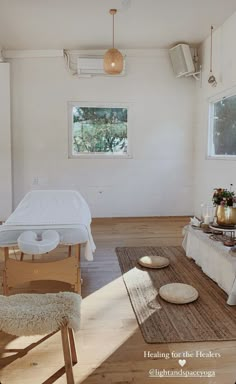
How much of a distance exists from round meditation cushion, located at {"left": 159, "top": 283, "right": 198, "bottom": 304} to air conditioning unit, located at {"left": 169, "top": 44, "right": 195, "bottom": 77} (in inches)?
142

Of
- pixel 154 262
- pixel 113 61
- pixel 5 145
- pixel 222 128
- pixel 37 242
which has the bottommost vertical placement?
pixel 154 262

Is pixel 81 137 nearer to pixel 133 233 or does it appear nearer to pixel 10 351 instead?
pixel 133 233

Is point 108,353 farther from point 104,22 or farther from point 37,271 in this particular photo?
point 104,22

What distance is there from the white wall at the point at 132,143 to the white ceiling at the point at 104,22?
0.45 m

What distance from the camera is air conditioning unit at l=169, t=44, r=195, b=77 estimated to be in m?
5.05

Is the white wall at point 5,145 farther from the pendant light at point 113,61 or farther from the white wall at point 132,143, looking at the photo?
the pendant light at point 113,61

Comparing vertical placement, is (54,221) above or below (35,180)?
below

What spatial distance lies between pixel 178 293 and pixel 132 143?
3.38m

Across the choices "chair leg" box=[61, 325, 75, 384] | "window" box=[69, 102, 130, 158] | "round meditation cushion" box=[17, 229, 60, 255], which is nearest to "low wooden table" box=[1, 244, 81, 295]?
"round meditation cushion" box=[17, 229, 60, 255]

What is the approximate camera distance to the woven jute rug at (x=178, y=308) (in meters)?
2.09

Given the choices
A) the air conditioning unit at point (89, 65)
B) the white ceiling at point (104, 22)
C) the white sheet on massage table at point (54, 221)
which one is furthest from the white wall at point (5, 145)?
the white sheet on massage table at point (54, 221)

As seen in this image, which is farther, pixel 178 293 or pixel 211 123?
pixel 211 123

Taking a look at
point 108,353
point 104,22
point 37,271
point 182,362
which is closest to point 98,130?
point 104,22

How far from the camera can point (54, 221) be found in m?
2.67
